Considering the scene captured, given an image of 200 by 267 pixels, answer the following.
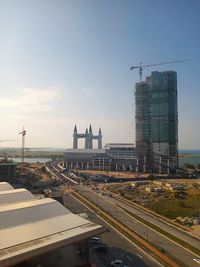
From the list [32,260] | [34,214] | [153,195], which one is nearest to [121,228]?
[34,214]

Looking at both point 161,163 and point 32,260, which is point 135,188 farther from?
point 32,260

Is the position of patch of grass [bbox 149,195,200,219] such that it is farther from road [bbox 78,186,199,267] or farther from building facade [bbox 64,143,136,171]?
building facade [bbox 64,143,136,171]

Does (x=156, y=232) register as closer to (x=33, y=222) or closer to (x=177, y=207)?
(x=177, y=207)

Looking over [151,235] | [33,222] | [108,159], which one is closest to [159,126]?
[108,159]

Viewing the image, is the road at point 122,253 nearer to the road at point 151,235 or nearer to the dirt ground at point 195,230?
the road at point 151,235

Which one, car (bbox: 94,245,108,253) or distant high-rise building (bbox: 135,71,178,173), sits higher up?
distant high-rise building (bbox: 135,71,178,173)

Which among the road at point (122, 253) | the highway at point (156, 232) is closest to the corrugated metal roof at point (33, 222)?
the road at point (122, 253)

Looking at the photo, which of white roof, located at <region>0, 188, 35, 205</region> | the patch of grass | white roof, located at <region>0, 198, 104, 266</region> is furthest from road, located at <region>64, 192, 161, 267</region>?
the patch of grass

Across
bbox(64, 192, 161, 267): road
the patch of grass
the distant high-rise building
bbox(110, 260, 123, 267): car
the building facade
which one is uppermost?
the distant high-rise building
